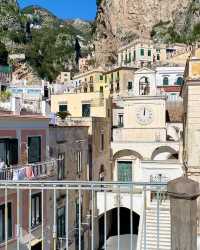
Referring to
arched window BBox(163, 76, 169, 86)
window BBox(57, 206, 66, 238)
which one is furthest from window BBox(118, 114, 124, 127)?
arched window BBox(163, 76, 169, 86)

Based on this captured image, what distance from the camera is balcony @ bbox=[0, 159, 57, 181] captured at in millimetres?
15646

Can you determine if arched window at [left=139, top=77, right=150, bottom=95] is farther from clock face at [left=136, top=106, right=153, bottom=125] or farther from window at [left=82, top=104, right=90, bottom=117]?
window at [left=82, top=104, right=90, bottom=117]

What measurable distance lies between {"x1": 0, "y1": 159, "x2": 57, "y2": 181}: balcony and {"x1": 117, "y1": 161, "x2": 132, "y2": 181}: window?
39.9ft

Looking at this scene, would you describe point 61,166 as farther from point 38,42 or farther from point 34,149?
point 38,42

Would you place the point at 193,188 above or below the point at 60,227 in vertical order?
above

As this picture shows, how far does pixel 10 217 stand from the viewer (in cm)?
1570

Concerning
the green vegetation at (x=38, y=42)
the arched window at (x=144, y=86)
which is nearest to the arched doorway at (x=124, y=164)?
the arched window at (x=144, y=86)

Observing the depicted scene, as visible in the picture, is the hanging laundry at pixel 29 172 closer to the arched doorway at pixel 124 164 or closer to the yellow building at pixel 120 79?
the arched doorway at pixel 124 164

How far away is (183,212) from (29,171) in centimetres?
1195

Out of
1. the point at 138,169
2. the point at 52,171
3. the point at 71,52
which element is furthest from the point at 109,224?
the point at 71,52

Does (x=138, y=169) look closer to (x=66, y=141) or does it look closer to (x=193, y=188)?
(x=66, y=141)

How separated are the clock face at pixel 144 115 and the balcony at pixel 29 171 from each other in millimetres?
13559

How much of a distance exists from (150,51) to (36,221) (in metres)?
60.6

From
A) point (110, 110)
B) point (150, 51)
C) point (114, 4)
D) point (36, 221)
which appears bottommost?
point (36, 221)
